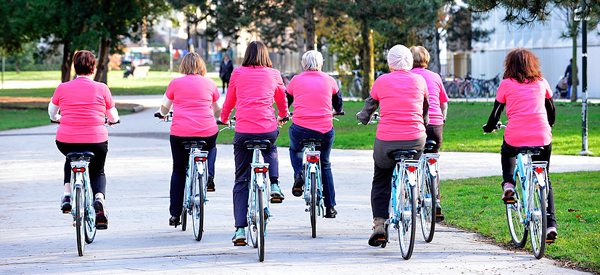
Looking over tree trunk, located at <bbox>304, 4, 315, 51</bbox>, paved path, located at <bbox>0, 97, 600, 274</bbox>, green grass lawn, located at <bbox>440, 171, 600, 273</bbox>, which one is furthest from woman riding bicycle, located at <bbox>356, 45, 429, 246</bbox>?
tree trunk, located at <bbox>304, 4, 315, 51</bbox>

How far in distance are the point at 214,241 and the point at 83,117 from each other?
1.59 m

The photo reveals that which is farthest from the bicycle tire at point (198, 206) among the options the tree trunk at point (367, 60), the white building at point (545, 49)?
the white building at point (545, 49)

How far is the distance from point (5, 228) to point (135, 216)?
1.31 m

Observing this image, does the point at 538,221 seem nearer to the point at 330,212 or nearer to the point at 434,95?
the point at 434,95

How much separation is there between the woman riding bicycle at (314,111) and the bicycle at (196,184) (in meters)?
1.01

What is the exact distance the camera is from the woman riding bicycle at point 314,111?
7.56 metres

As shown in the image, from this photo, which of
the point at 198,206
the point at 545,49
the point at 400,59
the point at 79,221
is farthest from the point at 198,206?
the point at 545,49

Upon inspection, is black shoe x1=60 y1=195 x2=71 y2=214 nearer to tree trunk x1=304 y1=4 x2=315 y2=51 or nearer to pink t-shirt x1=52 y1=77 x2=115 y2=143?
pink t-shirt x1=52 y1=77 x2=115 y2=143

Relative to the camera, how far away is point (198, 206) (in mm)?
7051

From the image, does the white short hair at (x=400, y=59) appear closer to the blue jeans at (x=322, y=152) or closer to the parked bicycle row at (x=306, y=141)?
the parked bicycle row at (x=306, y=141)

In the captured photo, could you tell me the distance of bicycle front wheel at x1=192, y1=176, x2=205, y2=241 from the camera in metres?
6.97

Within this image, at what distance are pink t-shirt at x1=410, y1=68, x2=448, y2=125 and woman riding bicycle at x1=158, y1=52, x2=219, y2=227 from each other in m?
2.02

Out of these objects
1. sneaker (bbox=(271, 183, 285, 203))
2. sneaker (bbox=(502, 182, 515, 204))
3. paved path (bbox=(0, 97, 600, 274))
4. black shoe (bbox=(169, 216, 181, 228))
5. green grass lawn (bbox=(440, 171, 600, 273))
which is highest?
sneaker (bbox=(502, 182, 515, 204))

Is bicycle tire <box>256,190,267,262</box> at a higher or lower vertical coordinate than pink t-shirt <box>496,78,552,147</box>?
lower
